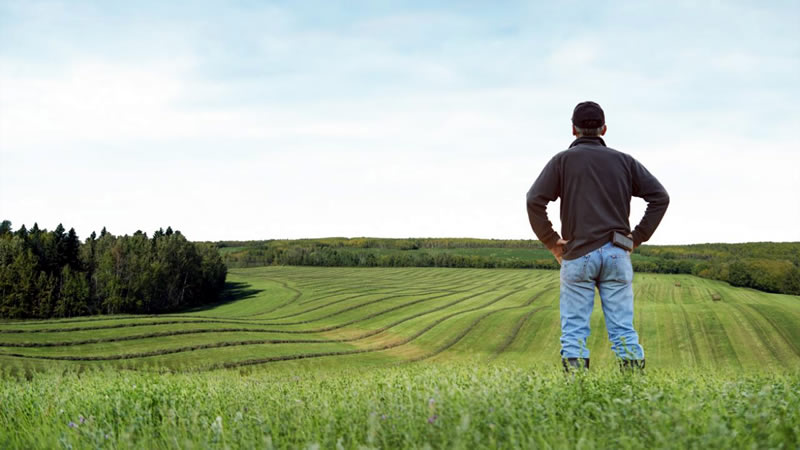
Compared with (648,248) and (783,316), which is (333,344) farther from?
(648,248)

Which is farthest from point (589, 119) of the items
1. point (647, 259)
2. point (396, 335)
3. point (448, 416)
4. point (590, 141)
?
point (647, 259)

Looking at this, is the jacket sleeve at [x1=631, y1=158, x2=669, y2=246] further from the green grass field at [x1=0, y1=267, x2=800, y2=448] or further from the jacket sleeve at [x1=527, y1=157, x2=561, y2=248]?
the green grass field at [x1=0, y1=267, x2=800, y2=448]

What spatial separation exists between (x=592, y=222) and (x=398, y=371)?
11.1 ft

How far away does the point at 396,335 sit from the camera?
6253cm

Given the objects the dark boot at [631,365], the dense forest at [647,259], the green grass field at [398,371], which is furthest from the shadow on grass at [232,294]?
the dark boot at [631,365]

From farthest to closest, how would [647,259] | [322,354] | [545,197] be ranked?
1. [647,259]
2. [322,354]
3. [545,197]

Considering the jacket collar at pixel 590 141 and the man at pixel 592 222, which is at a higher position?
the jacket collar at pixel 590 141

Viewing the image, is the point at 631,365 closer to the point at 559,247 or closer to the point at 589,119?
the point at 559,247

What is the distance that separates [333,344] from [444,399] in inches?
2213

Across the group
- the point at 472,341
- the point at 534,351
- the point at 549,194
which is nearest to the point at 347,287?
the point at 472,341

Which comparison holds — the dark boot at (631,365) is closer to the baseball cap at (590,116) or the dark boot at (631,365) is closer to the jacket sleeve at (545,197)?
the jacket sleeve at (545,197)

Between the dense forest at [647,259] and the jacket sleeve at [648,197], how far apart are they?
13190cm

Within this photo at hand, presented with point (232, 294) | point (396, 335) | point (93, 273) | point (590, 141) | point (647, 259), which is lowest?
point (396, 335)

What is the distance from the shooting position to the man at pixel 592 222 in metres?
6.66
